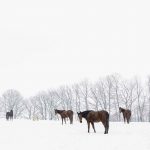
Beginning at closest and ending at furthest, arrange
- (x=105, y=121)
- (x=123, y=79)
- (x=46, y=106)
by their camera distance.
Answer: (x=105, y=121)
(x=123, y=79)
(x=46, y=106)

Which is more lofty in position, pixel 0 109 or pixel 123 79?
pixel 123 79

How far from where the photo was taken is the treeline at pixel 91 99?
249 feet

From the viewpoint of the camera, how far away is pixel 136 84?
79.8m

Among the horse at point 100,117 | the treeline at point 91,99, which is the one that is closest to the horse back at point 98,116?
the horse at point 100,117

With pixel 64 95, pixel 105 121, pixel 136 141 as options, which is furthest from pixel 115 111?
pixel 136 141

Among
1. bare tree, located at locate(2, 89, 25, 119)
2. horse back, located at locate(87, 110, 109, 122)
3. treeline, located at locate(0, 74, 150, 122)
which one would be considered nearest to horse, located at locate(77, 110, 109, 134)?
horse back, located at locate(87, 110, 109, 122)

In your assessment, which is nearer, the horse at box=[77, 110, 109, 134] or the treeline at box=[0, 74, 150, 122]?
the horse at box=[77, 110, 109, 134]

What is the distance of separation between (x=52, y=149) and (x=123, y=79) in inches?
2706

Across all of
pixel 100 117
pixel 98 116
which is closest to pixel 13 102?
pixel 98 116

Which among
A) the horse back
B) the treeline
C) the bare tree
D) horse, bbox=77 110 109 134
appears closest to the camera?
horse, bbox=77 110 109 134

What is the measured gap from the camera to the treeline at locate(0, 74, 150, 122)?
A: 76.0 m

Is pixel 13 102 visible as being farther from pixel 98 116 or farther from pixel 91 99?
pixel 98 116

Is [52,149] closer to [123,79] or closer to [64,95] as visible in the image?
[123,79]

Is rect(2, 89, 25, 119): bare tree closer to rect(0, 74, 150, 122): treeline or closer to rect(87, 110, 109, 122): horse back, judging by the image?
rect(0, 74, 150, 122): treeline
